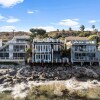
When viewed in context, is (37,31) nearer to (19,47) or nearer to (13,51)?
(19,47)

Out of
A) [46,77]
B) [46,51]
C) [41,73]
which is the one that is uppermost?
[46,51]

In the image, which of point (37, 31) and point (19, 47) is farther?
point (37, 31)

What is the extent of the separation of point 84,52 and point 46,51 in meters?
8.59

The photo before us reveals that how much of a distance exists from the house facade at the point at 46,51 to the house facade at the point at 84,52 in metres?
3.39

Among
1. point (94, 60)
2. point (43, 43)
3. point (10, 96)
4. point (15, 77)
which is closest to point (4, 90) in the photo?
point (10, 96)

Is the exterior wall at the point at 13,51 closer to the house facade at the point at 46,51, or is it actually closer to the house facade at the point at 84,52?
the house facade at the point at 46,51

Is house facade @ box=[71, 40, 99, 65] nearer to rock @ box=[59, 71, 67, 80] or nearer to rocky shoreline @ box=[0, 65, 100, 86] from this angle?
rocky shoreline @ box=[0, 65, 100, 86]

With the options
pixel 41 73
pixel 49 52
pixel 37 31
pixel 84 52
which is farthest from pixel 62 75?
pixel 37 31

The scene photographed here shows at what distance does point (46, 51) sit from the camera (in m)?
55.2

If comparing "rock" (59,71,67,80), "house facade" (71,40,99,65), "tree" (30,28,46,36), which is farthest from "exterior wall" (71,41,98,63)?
"tree" (30,28,46,36)

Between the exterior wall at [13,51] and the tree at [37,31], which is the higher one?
the tree at [37,31]

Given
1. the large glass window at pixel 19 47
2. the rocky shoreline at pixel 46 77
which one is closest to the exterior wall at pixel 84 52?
→ the rocky shoreline at pixel 46 77

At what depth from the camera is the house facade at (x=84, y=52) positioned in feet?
183

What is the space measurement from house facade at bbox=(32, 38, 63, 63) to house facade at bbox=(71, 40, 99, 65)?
134 inches
